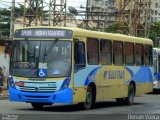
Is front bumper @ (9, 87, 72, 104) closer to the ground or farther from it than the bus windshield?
closer to the ground

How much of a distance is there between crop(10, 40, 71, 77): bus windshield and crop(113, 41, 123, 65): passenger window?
12.0 feet

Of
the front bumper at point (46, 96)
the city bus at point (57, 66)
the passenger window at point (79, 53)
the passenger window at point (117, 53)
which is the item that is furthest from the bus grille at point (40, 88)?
the passenger window at point (117, 53)

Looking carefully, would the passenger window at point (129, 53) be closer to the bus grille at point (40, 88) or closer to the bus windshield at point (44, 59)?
the bus windshield at point (44, 59)

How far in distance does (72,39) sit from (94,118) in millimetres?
3373

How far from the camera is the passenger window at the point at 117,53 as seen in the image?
20.6 metres

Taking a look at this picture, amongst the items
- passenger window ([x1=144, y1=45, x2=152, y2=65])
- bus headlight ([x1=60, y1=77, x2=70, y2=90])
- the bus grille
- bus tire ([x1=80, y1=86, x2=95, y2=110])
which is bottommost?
bus tire ([x1=80, y1=86, x2=95, y2=110])

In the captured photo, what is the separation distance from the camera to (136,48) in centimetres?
2288

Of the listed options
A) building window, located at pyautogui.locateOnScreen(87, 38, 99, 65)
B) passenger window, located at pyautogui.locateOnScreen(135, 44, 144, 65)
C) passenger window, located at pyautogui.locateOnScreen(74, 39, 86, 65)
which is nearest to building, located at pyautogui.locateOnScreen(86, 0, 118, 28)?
passenger window, located at pyautogui.locateOnScreen(135, 44, 144, 65)

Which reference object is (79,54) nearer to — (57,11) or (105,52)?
(105,52)

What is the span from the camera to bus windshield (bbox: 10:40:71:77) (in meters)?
17.1

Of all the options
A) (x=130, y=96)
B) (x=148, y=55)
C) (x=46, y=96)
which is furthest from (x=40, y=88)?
(x=148, y=55)

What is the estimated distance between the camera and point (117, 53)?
2073 centimetres

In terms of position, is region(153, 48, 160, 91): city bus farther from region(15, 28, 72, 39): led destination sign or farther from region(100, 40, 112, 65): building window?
region(15, 28, 72, 39): led destination sign

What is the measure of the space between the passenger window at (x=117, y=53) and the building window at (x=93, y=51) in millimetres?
1552
